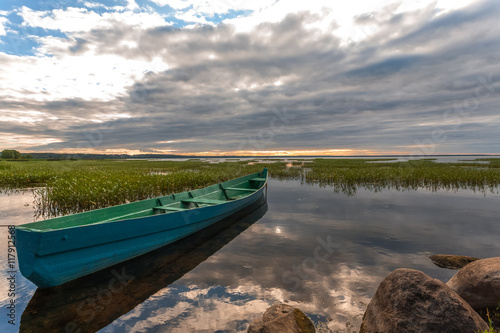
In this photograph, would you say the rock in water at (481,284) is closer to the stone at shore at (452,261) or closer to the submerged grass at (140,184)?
the stone at shore at (452,261)

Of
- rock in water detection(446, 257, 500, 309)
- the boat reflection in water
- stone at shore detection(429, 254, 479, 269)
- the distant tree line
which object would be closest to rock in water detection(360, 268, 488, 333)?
rock in water detection(446, 257, 500, 309)

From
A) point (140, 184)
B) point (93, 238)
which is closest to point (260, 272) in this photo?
point (93, 238)

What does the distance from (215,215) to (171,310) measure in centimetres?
507

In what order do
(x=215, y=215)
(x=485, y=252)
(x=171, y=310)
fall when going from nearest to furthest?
(x=171, y=310) < (x=485, y=252) < (x=215, y=215)

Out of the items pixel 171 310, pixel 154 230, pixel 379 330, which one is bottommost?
pixel 171 310

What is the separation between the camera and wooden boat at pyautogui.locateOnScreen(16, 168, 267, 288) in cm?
502

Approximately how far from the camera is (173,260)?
7906 millimetres

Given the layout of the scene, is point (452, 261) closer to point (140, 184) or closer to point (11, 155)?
point (140, 184)

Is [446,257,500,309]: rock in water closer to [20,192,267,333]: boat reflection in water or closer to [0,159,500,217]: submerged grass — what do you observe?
[20,192,267,333]: boat reflection in water

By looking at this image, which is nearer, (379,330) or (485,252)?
(379,330)

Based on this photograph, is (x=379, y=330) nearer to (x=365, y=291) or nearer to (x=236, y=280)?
(x=365, y=291)

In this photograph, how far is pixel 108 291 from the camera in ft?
19.6

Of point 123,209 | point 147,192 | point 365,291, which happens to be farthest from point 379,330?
point 147,192

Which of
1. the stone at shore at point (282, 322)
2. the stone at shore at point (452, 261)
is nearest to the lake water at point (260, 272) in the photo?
the stone at shore at point (452, 261)
